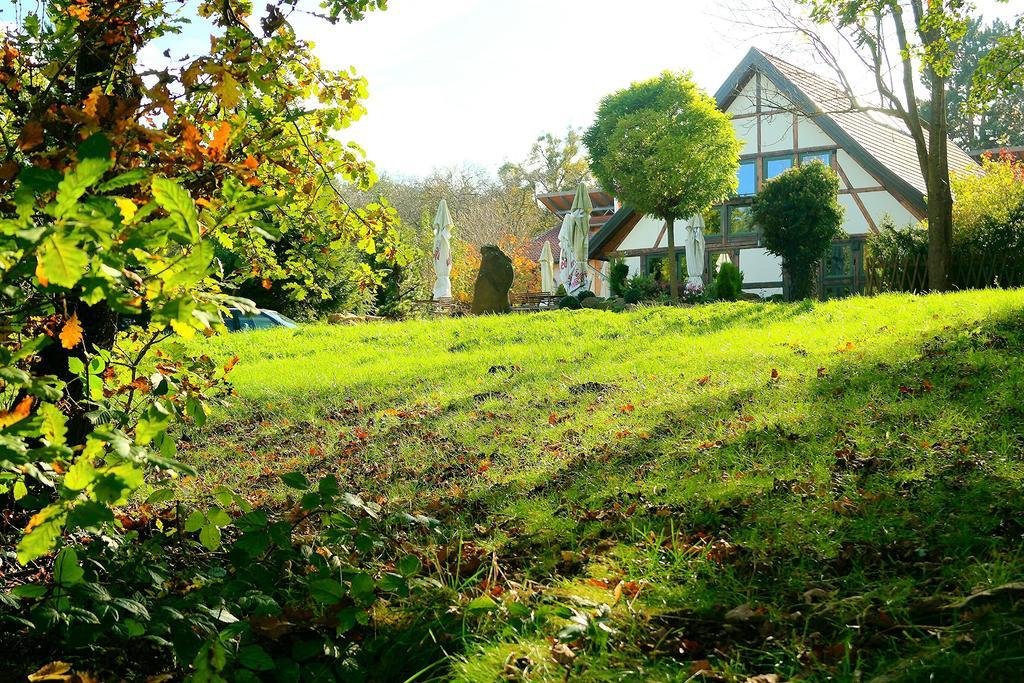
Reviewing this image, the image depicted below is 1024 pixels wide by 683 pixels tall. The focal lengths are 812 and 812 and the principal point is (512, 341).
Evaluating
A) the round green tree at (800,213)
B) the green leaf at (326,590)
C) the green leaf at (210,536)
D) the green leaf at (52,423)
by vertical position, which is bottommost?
the green leaf at (326,590)

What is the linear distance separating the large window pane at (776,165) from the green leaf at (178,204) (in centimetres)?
2604

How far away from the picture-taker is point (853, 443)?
4543 mm

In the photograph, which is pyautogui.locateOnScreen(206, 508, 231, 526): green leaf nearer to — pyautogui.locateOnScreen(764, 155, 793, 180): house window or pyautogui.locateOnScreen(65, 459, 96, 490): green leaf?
pyautogui.locateOnScreen(65, 459, 96, 490): green leaf

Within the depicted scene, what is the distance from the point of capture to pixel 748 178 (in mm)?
26359

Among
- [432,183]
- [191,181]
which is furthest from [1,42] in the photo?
[432,183]

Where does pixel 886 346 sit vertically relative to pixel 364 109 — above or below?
below

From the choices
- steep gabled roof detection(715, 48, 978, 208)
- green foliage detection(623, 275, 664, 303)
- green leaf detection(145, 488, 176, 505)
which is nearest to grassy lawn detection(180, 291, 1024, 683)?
green leaf detection(145, 488, 176, 505)

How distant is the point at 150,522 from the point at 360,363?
602 cm

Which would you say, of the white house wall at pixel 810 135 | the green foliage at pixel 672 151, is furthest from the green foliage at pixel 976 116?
the green foliage at pixel 672 151

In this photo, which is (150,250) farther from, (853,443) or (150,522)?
(853,443)

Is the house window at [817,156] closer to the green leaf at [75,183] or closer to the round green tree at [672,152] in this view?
the round green tree at [672,152]

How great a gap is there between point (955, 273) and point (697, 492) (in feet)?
43.2

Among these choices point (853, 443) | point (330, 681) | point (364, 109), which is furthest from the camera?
point (853, 443)

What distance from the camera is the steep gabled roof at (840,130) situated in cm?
2336
